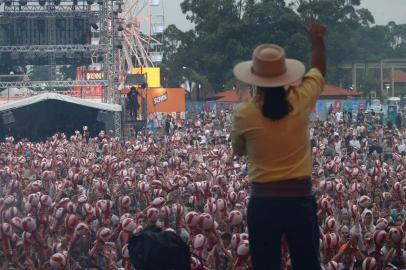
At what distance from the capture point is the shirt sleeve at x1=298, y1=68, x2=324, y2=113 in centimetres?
468

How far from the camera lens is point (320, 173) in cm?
1503

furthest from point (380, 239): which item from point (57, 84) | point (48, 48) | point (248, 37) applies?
point (248, 37)

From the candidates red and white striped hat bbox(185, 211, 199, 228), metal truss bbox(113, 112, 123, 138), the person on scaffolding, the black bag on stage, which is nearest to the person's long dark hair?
the black bag on stage

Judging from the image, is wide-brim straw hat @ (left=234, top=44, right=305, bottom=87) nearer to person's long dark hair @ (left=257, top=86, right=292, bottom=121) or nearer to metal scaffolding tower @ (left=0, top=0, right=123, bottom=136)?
person's long dark hair @ (left=257, top=86, right=292, bottom=121)

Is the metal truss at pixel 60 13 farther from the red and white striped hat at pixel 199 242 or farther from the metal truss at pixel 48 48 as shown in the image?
the red and white striped hat at pixel 199 242

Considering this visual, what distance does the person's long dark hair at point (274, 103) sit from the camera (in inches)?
180

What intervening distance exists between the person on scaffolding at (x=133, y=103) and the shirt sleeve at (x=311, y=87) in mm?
29360

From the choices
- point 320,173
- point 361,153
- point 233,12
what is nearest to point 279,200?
point 320,173

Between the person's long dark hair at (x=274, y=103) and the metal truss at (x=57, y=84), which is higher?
the person's long dark hair at (x=274, y=103)

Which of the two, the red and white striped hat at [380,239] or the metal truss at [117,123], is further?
the metal truss at [117,123]

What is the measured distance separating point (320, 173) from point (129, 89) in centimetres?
2176

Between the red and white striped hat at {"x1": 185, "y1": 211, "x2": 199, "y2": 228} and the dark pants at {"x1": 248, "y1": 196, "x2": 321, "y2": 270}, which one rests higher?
the dark pants at {"x1": 248, "y1": 196, "x2": 321, "y2": 270}

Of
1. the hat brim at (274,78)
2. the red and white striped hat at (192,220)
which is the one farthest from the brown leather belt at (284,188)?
the red and white striped hat at (192,220)

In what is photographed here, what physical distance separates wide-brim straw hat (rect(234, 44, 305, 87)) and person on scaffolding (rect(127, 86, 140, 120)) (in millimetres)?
29471
